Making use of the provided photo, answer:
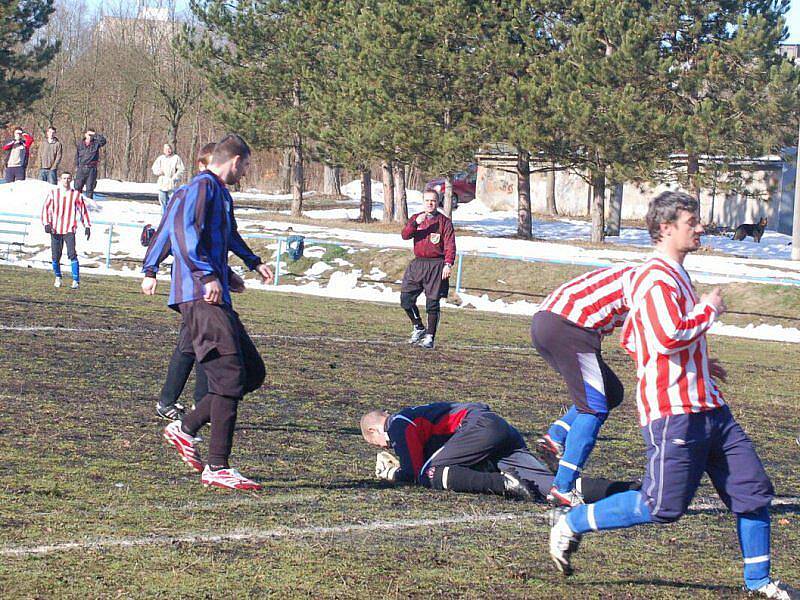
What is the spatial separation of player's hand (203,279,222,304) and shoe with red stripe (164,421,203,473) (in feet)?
2.67

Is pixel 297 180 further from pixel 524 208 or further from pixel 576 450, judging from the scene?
pixel 576 450

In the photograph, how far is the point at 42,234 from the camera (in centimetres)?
2978

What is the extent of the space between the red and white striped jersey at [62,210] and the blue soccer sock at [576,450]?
47.3 feet

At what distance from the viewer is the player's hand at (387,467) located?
670cm

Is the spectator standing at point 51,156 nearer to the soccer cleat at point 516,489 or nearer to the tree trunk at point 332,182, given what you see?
the tree trunk at point 332,182

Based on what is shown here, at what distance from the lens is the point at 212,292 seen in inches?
253

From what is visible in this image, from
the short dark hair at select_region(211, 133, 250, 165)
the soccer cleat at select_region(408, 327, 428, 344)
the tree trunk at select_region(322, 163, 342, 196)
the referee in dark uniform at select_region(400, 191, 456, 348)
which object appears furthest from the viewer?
the tree trunk at select_region(322, 163, 342, 196)

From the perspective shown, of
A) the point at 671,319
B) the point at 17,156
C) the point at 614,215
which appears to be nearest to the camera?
the point at 671,319

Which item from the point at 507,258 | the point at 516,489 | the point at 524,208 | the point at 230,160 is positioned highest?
the point at 230,160

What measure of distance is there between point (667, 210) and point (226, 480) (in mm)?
2780

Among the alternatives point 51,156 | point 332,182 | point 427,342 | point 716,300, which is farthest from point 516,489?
point 332,182

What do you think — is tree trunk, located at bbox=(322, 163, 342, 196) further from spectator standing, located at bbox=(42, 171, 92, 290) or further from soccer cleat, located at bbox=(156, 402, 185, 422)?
soccer cleat, located at bbox=(156, 402, 185, 422)

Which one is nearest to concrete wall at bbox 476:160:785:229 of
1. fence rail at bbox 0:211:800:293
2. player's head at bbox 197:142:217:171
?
fence rail at bbox 0:211:800:293

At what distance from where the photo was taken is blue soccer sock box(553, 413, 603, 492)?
6.26 metres
